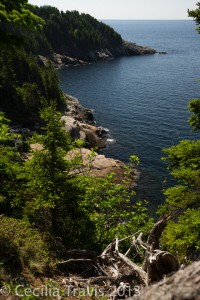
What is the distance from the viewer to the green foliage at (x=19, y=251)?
32.0 ft

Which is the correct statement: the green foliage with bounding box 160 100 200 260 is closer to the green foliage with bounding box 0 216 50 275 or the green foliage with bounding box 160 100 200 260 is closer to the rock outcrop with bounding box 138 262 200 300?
the green foliage with bounding box 0 216 50 275

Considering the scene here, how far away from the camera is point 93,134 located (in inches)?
2066

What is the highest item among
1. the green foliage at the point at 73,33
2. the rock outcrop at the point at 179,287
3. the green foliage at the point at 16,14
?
the green foliage at the point at 73,33

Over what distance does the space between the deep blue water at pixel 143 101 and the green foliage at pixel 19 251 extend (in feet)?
83.8

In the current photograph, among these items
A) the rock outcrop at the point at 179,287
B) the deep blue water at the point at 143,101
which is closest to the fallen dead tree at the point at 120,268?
the rock outcrop at the point at 179,287

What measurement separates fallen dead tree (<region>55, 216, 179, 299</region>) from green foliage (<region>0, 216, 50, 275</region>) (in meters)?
0.91

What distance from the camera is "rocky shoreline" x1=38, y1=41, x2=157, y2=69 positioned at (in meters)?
124

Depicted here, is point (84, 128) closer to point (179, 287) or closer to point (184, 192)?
point (184, 192)

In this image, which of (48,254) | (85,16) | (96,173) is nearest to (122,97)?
(96,173)

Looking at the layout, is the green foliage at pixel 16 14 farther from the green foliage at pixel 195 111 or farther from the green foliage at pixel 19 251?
the green foliage at pixel 195 111

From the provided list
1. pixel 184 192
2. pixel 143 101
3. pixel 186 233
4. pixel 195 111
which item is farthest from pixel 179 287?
pixel 143 101

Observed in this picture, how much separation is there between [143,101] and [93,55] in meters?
73.2

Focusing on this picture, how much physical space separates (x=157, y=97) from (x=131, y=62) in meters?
60.3

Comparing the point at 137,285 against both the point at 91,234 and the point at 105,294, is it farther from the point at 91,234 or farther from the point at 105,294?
the point at 91,234
